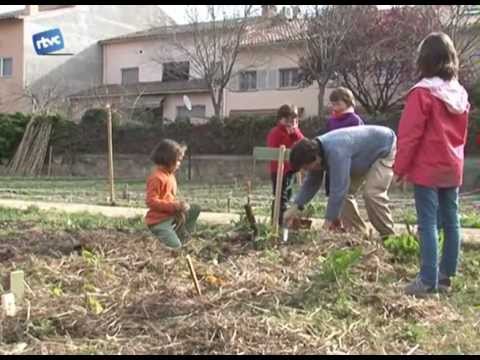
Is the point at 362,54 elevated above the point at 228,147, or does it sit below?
above

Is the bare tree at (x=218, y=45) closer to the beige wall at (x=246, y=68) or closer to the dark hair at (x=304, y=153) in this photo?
the beige wall at (x=246, y=68)

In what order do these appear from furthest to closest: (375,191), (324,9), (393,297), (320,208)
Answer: (324,9) → (320,208) → (375,191) → (393,297)

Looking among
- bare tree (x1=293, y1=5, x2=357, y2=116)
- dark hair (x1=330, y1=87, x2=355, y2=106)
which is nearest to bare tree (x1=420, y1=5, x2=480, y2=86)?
bare tree (x1=293, y1=5, x2=357, y2=116)

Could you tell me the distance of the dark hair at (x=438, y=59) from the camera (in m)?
4.91

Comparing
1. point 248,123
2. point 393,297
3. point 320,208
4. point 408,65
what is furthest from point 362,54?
point 393,297

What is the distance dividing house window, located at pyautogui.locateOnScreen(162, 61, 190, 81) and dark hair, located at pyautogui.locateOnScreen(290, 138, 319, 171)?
33.3 meters

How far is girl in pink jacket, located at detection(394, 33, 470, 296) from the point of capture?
4.82 meters

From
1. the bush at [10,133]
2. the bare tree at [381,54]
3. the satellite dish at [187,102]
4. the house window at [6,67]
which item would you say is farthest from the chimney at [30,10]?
the bare tree at [381,54]

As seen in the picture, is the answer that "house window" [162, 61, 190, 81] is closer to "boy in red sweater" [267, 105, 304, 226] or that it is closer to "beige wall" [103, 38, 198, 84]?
"beige wall" [103, 38, 198, 84]

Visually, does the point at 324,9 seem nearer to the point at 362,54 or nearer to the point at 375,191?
the point at 362,54

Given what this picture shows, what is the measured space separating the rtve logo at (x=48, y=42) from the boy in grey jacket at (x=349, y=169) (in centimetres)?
3927

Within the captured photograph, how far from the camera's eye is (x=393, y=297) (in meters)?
4.61

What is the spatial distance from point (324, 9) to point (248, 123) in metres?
6.08

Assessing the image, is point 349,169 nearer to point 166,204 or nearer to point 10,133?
point 166,204
